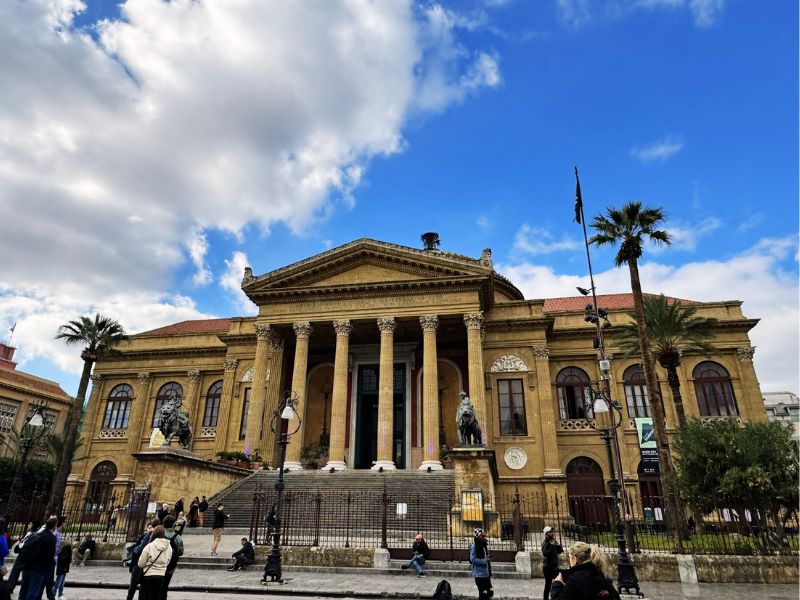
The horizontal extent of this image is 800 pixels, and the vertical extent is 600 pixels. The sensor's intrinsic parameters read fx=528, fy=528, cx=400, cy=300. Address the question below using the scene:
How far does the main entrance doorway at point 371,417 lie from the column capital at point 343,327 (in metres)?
4.79

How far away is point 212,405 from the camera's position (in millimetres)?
34688

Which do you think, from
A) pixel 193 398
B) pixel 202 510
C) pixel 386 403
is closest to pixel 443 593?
pixel 202 510

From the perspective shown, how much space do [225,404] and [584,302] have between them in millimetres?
25144

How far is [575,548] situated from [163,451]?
18801 mm

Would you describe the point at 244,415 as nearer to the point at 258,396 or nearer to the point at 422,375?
the point at 258,396

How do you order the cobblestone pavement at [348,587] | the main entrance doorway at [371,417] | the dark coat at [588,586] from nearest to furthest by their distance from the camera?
the dark coat at [588,586] → the cobblestone pavement at [348,587] → the main entrance doorway at [371,417]

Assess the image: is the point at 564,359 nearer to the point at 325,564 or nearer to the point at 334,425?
the point at 334,425

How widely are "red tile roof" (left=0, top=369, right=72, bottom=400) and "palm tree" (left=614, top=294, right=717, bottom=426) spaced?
47.0m

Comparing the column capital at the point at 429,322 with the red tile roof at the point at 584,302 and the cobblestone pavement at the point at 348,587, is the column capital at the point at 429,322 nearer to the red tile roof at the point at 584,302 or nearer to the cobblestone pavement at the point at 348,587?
the red tile roof at the point at 584,302

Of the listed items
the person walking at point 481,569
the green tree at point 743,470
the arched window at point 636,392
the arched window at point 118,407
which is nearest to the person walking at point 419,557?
the person walking at point 481,569

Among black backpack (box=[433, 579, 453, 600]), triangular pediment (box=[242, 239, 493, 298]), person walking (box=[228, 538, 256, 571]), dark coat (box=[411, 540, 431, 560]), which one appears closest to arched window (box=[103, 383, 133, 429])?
triangular pediment (box=[242, 239, 493, 298])

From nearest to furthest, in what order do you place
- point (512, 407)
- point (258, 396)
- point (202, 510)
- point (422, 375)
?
point (202, 510)
point (258, 396)
point (512, 407)
point (422, 375)

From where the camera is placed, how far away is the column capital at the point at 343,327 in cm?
2780

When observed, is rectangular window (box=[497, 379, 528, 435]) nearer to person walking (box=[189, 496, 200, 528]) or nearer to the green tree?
the green tree
